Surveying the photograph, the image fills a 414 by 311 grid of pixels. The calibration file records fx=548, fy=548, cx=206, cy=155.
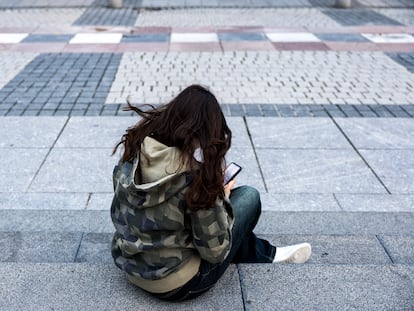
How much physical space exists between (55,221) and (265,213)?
55.0 inches

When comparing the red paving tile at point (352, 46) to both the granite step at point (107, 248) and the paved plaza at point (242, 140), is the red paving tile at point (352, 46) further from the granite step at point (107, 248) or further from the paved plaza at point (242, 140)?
the granite step at point (107, 248)

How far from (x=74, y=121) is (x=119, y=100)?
Answer: 79cm

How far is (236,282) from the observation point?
99.7 inches

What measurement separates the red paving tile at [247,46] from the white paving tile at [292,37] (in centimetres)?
Result: 35

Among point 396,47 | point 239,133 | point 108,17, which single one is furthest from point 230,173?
point 108,17

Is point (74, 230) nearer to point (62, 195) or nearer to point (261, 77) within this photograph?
point (62, 195)

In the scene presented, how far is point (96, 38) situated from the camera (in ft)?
29.9

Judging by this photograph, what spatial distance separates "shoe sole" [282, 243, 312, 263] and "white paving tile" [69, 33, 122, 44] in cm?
666

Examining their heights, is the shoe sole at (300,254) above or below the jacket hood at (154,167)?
below

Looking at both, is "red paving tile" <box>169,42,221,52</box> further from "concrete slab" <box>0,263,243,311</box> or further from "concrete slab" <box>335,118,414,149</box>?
"concrete slab" <box>0,263,243,311</box>

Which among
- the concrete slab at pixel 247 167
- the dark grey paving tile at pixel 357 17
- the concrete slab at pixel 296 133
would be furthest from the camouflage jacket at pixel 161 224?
the dark grey paving tile at pixel 357 17

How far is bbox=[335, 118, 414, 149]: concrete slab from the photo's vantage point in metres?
5.05

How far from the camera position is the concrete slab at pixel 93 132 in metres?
4.95

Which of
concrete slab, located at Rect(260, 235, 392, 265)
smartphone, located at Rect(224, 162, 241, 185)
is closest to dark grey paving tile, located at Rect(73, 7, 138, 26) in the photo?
concrete slab, located at Rect(260, 235, 392, 265)
